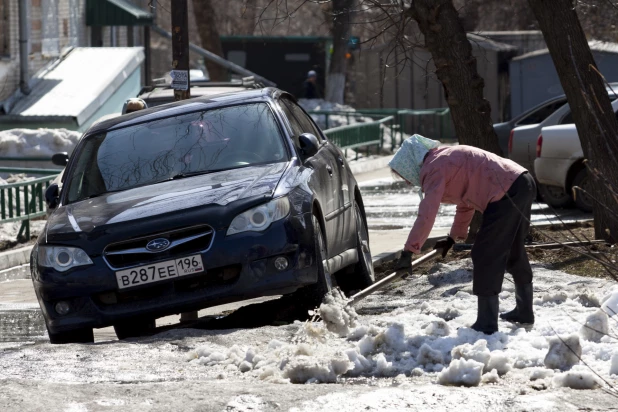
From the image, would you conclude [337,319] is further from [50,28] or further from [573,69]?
[50,28]

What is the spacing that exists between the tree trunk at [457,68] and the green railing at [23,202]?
518 centimetres

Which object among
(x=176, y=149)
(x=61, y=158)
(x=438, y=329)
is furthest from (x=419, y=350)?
(x=61, y=158)

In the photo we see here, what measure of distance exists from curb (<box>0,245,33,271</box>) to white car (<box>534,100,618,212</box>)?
6.33m

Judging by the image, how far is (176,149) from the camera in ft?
27.3

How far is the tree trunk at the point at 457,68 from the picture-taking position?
10.5 metres

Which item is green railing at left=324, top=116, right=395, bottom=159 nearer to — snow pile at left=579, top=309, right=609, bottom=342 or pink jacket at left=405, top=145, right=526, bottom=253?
pink jacket at left=405, top=145, right=526, bottom=253

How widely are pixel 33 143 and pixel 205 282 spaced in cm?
1326

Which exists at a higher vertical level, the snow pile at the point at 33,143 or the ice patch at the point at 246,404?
the ice patch at the point at 246,404

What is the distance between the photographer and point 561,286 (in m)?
8.34

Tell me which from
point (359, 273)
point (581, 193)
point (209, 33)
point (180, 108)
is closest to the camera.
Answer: point (180, 108)

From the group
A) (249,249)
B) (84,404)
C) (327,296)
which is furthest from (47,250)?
(84,404)

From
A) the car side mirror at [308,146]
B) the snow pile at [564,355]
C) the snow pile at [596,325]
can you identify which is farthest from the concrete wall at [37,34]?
the snow pile at [564,355]

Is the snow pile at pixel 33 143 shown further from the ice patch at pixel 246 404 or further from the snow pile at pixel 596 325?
the ice patch at pixel 246 404

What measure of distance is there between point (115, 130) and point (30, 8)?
17417 mm
